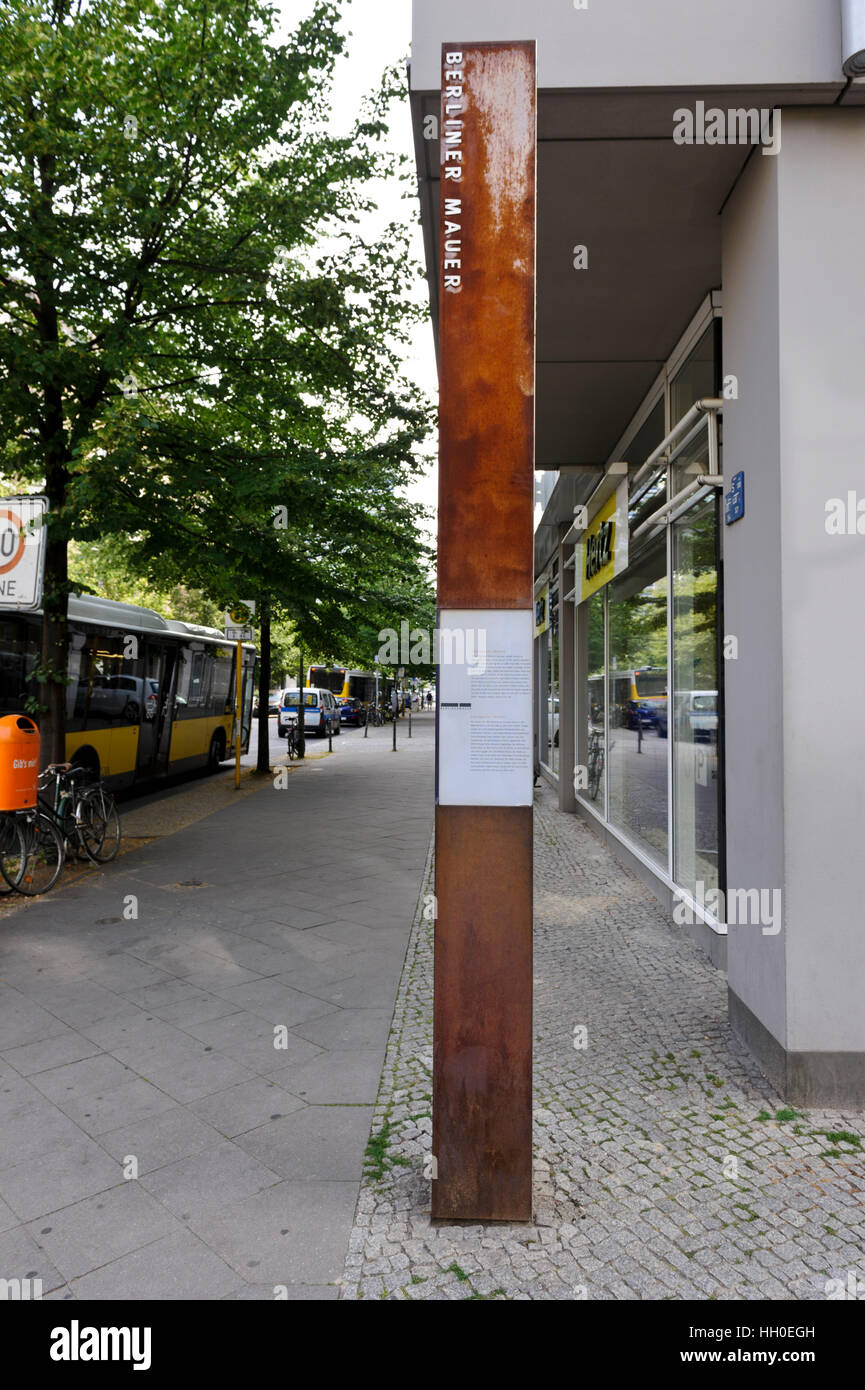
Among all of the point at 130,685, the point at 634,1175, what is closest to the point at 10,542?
the point at 634,1175

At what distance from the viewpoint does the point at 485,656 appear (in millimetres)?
2738

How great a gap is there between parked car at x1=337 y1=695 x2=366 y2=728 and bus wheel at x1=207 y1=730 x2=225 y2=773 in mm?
21581

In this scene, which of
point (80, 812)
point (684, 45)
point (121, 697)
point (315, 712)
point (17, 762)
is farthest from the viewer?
point (315, 712)

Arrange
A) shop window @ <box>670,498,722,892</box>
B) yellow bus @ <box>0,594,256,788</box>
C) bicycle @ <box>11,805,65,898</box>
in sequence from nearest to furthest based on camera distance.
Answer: shop window @ <box>670,498,722,892</box> < bicycle @ <box>11,805,65,898</box> < yellow bus @ <box>0,594,256,788</box>

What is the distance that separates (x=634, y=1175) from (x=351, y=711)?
40.2 metres

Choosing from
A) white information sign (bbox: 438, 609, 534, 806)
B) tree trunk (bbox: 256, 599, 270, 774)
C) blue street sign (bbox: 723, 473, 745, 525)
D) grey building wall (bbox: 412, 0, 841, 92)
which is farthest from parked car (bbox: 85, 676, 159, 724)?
white information sign (bbox: 438, 609, 534, 806)

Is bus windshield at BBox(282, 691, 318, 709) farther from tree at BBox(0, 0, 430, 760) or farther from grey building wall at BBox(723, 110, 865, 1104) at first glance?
grey building wall at BBox(723, 110, 865, 1104)

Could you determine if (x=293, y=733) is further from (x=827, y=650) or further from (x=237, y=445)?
(x=827, y=650)

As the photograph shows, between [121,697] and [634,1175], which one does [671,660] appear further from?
[121,697]

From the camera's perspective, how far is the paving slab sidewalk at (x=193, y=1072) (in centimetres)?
263

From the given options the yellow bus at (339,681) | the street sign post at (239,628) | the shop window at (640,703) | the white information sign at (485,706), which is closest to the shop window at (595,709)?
the shop window at (640,703)

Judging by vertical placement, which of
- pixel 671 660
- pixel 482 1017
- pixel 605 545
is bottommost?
pixel 482 1017

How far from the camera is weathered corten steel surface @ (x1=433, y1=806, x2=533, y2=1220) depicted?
2.73m

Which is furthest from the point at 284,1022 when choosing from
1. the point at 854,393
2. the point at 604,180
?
the point at 604,180
